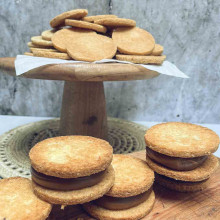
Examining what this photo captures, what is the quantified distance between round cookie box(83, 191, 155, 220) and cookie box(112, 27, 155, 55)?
66 centimetres

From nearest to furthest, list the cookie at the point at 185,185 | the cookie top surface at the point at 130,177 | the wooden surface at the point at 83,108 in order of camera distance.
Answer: the cookie top surface at the point at 130,177
the cookie at the point at 185,185
the wooden surface at the point at 83,108

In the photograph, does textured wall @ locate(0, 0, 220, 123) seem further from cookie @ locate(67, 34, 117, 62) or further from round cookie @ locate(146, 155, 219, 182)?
round cookie @ locate(146, 155, 219, 182)

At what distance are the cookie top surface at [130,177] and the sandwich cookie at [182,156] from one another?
32 mm

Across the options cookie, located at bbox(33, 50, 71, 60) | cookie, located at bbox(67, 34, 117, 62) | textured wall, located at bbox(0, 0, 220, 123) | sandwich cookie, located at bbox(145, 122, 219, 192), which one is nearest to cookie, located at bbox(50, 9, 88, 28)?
cookie, located at bbox(67, 34, 117, 62)

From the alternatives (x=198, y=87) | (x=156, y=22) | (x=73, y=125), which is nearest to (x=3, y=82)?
(x=73, y=125)

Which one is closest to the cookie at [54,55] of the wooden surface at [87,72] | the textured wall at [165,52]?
the wooden surface at [87,72]

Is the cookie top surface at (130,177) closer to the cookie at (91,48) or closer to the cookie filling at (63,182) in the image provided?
the cookie filling at (63,182)

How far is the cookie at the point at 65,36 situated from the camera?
109 centimetres

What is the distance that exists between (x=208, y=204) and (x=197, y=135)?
19 cm

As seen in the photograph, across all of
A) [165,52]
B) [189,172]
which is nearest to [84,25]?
[189,172]

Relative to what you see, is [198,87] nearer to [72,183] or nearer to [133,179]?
[133,179]

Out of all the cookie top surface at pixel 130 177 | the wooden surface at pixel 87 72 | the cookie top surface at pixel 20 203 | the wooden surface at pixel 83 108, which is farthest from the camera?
the wooden surface at pixel 83 108

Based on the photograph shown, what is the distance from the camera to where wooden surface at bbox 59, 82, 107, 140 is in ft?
4.25

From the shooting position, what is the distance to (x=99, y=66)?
37.4 inches
